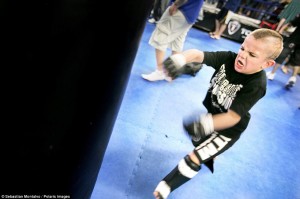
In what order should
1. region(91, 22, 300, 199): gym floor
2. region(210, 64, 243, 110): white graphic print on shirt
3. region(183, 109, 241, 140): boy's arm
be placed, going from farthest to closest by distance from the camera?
region(91, 22, 300, 199): gym floor < region(210, 64, 243, 110): white graphic print on shirt < region(183, 109, 241, 140): boy's arm

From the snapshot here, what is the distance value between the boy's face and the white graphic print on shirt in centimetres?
13

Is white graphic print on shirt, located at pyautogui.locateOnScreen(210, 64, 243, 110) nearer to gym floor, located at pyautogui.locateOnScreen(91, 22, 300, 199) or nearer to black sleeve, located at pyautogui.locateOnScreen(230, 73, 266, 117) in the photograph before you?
black sleeve, located at pyautogui.locateOnScreen(230, 73, 266, 117)

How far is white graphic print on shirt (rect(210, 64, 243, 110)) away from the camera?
1.54 m

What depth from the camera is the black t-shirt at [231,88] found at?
1.41 meters

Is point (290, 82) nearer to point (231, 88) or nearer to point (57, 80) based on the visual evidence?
point (231, 88)

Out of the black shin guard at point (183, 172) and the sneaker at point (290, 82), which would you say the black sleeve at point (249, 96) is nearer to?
the black shin guard at point (183, 172)

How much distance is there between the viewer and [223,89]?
1.61 metres

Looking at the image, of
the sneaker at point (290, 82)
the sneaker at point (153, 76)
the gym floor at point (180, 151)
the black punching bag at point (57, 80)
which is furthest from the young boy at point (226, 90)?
the sneaker at point (290, 82)

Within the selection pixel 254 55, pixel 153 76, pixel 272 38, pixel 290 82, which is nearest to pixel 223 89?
pixel 254 55

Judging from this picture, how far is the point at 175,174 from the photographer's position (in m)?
1.68

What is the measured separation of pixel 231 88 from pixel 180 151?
98 centimetres

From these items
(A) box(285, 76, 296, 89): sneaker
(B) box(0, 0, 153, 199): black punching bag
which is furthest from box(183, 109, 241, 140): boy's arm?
(A) box(285, 76, 296, 89): sneaker

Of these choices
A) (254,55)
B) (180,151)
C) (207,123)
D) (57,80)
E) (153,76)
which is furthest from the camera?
(153,76)

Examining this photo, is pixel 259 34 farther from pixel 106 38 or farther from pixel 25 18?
pixel 25 18
